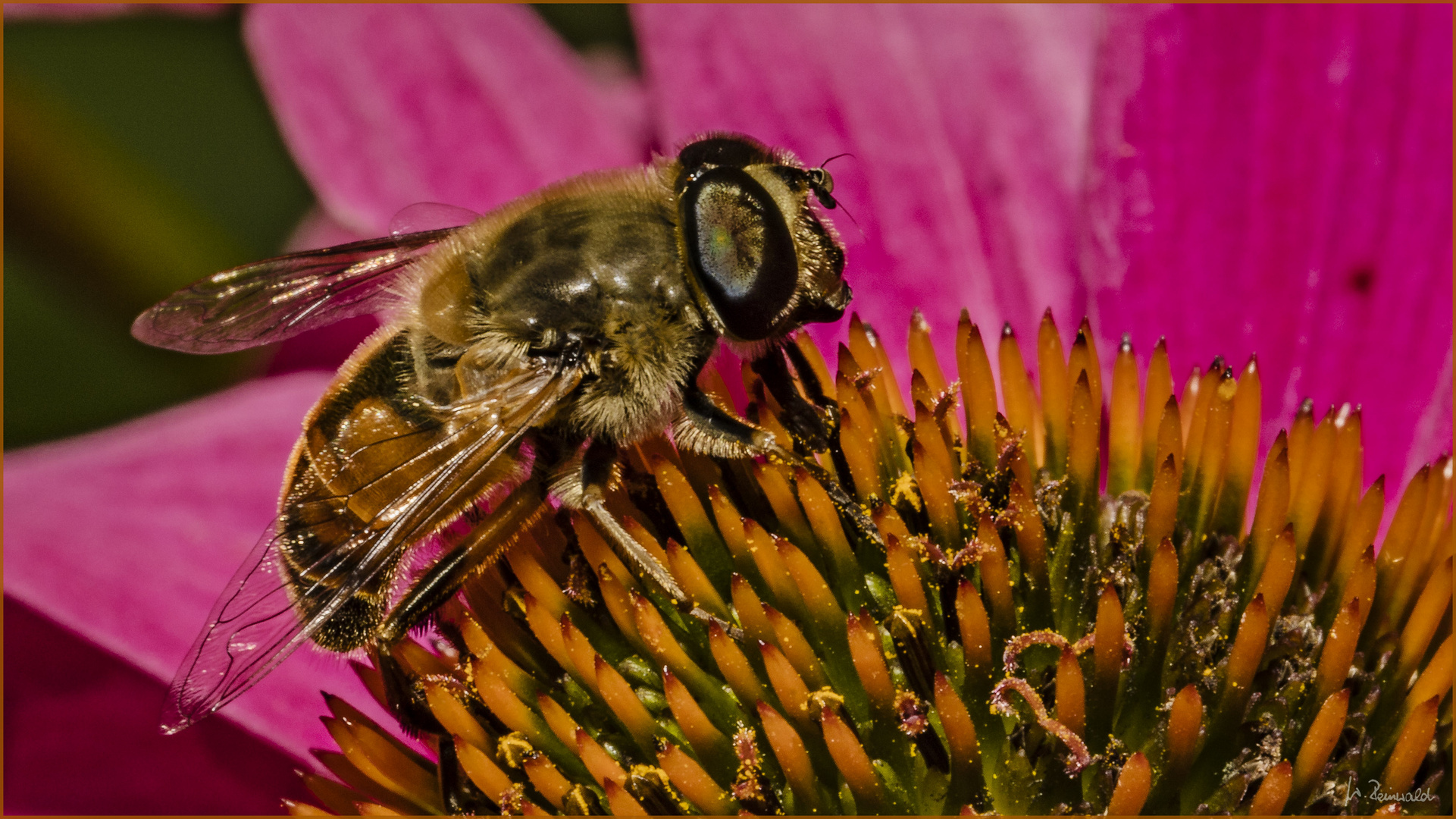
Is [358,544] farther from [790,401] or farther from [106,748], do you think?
[106,748]

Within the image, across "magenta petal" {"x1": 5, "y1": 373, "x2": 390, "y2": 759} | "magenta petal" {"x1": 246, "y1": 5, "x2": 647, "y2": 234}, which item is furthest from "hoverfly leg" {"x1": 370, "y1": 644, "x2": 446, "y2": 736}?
"magenta petal" {"x1": 246, "y1": 5, "x2": 647, "y2": 234}

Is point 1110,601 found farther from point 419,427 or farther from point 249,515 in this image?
point 249,515

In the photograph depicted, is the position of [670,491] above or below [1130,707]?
above

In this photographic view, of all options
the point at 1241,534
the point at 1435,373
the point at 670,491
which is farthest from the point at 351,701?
the point at 1435,373

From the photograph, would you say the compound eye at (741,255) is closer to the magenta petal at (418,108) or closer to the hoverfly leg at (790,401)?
the hoverfly leg at (790,401)

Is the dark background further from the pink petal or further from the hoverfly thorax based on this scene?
the hoverfly thorax

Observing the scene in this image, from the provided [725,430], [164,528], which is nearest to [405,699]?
[725,430]
